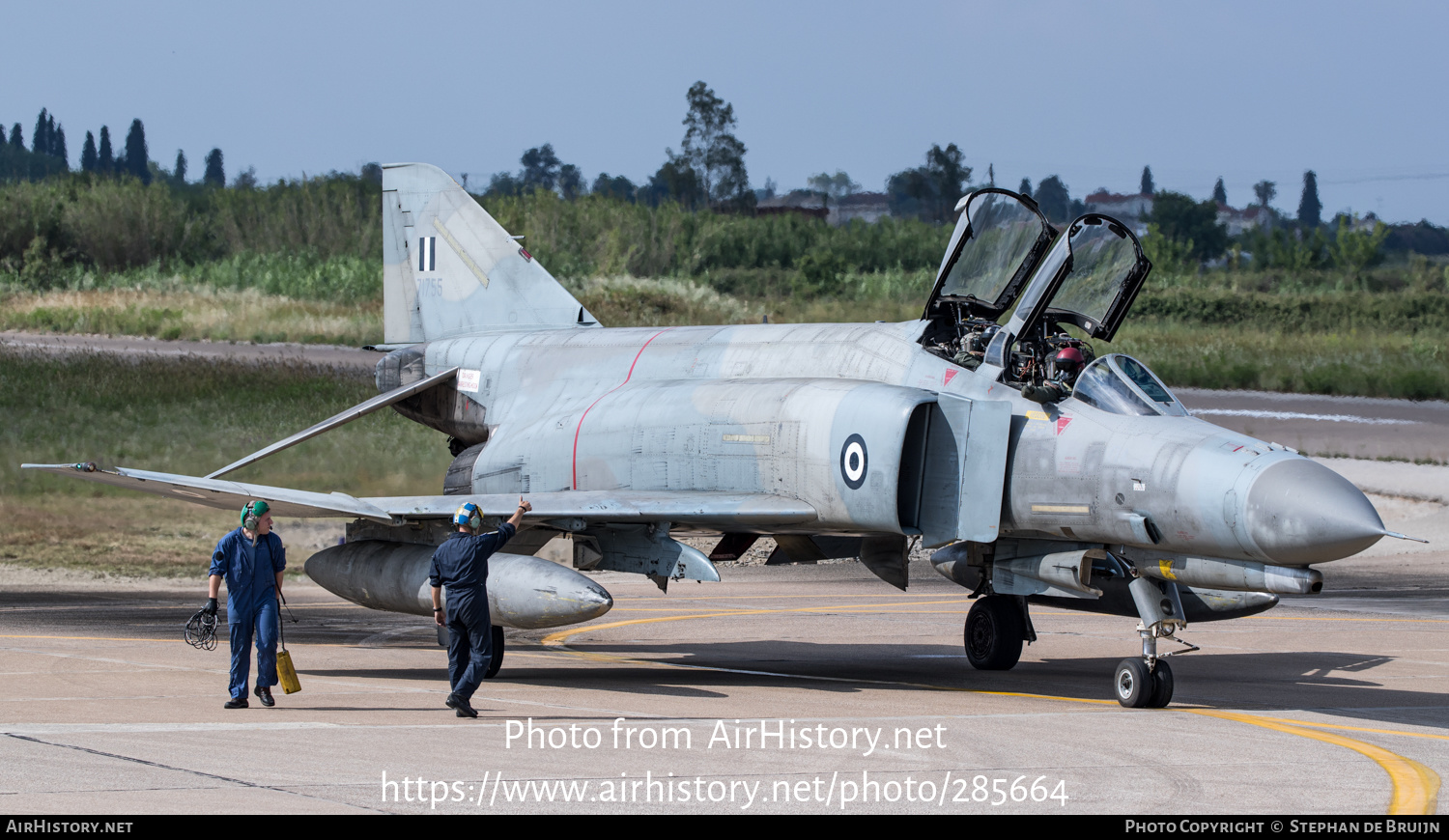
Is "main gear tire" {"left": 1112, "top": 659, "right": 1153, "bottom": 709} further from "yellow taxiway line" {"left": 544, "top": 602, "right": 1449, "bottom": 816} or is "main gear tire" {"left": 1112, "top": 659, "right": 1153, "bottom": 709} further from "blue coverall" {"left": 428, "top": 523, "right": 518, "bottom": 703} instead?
"blue coverall" {"left": 428, "top": 523, "right": 518, "bottom": 703}

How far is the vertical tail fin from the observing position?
17.2m

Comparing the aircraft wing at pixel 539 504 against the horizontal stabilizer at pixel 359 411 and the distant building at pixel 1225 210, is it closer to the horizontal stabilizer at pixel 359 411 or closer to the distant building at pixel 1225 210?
the horizontal stabilizer at pixel 359 411

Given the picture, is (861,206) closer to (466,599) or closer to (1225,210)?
(1225,210)

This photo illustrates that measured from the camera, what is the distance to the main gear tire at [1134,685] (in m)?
10.8

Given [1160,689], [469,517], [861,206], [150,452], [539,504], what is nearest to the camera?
[469,517]

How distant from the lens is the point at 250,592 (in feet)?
35.1

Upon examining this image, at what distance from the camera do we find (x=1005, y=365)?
11.9m

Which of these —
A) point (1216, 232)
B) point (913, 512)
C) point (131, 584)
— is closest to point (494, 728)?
point (913, 512)

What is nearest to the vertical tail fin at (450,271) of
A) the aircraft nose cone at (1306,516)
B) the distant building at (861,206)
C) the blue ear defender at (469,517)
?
the blue ear defender at (469,517)

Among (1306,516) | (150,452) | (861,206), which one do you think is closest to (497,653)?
(1306,516)

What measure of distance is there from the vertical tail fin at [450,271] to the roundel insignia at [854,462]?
241 inches

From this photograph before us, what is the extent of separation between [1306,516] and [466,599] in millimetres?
5649
